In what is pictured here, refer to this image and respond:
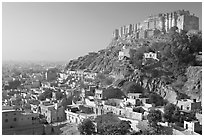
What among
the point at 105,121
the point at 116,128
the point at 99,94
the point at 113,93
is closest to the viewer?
the point at 116,128

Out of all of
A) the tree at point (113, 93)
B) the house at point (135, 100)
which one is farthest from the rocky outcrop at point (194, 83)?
the tree at point (113, 93)

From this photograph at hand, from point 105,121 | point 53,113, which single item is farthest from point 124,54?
point 105,121

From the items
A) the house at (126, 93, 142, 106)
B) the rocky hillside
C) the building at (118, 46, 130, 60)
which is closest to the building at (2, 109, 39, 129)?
the house at (126, 93, 142, 106)

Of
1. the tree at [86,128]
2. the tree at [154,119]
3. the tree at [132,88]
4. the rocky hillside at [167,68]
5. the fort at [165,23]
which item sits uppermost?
the fort at [165,23]

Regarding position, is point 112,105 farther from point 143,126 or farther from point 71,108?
point 143,126

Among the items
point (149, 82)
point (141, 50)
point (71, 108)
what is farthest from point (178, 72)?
point (71, 108)

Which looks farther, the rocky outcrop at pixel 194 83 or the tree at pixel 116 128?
the rocky outcrop at pixel 194 83

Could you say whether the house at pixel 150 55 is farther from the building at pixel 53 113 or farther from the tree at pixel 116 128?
the tree at pixel 116 128

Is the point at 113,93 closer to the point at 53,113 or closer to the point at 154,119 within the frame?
the point at 53,113
